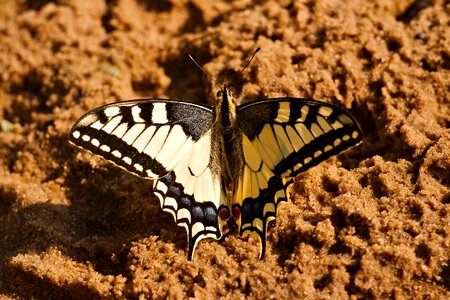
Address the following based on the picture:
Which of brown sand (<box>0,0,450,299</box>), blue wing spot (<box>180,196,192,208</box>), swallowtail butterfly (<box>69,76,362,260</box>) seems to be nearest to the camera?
brown sand (<box>0,0,450,299</box>)

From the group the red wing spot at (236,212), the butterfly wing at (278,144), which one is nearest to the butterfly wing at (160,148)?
the red wing spot at (236,212)

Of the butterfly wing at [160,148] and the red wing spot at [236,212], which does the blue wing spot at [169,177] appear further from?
the red wing spot at [236,212]

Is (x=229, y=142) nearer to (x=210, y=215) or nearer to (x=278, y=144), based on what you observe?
(x=278, y=144)

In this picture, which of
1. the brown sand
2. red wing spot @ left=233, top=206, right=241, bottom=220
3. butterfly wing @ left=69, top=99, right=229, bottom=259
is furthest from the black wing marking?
red wing spot @ left=233, top=206, right=241, bottom=220

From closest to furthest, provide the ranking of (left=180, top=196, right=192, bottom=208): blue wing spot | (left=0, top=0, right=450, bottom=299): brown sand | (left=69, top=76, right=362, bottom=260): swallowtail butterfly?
1. (left=0, top=0, right=450, bottom=299): brown sand
2. (left=69, top=76, right=362, bottom=260): swallowtail butterfly
3. (left=180, top=196, right=192, bottom=208): blue wing spot

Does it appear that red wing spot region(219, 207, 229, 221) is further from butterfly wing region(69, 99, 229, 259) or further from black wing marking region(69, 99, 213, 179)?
black wing marking region(69, 99, 213, 179)
